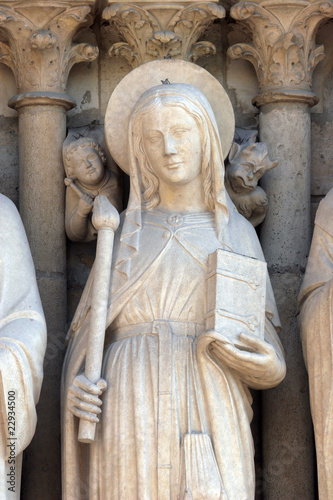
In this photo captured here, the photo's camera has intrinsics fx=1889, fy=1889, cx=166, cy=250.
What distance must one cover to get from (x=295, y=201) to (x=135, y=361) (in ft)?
4.40

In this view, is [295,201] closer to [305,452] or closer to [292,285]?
[292,285]

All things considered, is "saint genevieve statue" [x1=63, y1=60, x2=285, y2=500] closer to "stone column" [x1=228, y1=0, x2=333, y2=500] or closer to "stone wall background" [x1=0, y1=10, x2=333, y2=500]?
"stone column" [x1=228, y1=0, x2=333, y2=500]

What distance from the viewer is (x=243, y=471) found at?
7836mm

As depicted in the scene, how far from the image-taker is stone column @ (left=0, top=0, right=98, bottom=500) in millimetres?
8773

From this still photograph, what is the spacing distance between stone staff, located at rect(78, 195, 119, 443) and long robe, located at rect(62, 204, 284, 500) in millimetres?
100

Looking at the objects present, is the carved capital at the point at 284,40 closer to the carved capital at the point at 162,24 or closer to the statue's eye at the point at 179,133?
the carved capital at the point at 162,24

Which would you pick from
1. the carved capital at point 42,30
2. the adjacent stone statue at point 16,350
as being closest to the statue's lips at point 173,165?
the adjacent stone statue at point 16,350

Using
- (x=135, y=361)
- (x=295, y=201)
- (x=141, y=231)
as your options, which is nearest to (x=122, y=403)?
(x=135, y=361)

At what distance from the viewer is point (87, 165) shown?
28.7 feet

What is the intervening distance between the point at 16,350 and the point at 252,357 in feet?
3.20

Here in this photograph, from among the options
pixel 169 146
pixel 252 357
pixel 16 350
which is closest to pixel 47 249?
pixel 169 146

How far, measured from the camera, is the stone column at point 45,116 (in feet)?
28.8

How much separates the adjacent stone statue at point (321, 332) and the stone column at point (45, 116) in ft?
3.98

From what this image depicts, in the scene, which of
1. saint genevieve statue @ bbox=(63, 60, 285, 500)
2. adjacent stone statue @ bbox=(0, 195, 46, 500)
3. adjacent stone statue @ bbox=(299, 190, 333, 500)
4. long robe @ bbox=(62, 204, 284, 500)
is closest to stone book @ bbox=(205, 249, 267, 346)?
saint genevieve statue @ bbox=(63, 60, 285, 500)
